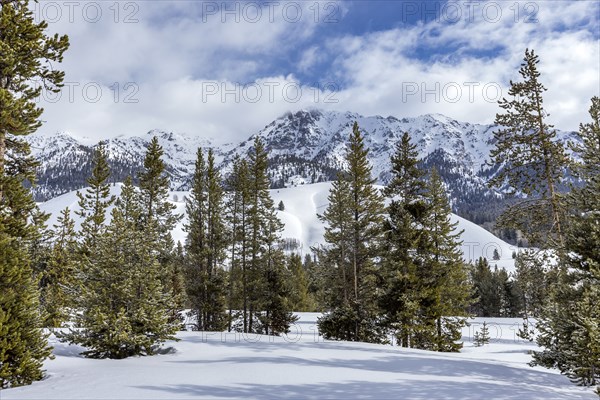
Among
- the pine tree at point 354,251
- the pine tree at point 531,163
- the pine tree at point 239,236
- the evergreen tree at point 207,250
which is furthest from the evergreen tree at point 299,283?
the pine tree at point 531,163

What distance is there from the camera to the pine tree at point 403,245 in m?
23.3

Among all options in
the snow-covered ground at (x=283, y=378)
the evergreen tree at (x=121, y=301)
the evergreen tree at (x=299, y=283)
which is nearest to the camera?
the snow-covered ground at (x=283, y=378)

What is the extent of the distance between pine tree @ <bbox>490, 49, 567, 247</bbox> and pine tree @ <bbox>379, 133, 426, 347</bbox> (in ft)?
22.6

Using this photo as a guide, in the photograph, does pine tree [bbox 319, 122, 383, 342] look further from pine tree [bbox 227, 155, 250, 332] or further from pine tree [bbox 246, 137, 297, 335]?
pine tree [bbox 227, 155, 250, 332]

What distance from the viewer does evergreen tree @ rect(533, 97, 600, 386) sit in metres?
10.7

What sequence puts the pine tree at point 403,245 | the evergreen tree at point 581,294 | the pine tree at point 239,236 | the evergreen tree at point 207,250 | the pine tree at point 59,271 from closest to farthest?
the evergreen tree at point 581,294 → the pine tree at point 403,245 → the pine tree at point 59,271 → the evergreen tree at point 207,250 → the pine tree at point 239,236

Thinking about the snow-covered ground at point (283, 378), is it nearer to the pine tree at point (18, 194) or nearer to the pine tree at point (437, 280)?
the pine tree at point (18, 194)

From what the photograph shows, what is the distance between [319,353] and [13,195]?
11786 mm

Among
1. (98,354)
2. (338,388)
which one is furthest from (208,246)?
(338,388)

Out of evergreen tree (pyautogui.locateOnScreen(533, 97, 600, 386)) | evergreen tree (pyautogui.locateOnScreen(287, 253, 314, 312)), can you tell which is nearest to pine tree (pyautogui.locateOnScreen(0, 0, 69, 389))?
evergreen tree (pyautogui.locateOnScreen(533, 97, 600, 386))

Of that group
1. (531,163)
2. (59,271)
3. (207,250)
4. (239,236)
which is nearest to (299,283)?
(239,236)

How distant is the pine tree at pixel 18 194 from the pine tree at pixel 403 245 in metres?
18.0

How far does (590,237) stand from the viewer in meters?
11.8

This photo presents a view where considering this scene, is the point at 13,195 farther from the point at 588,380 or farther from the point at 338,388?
the point at 588,380
